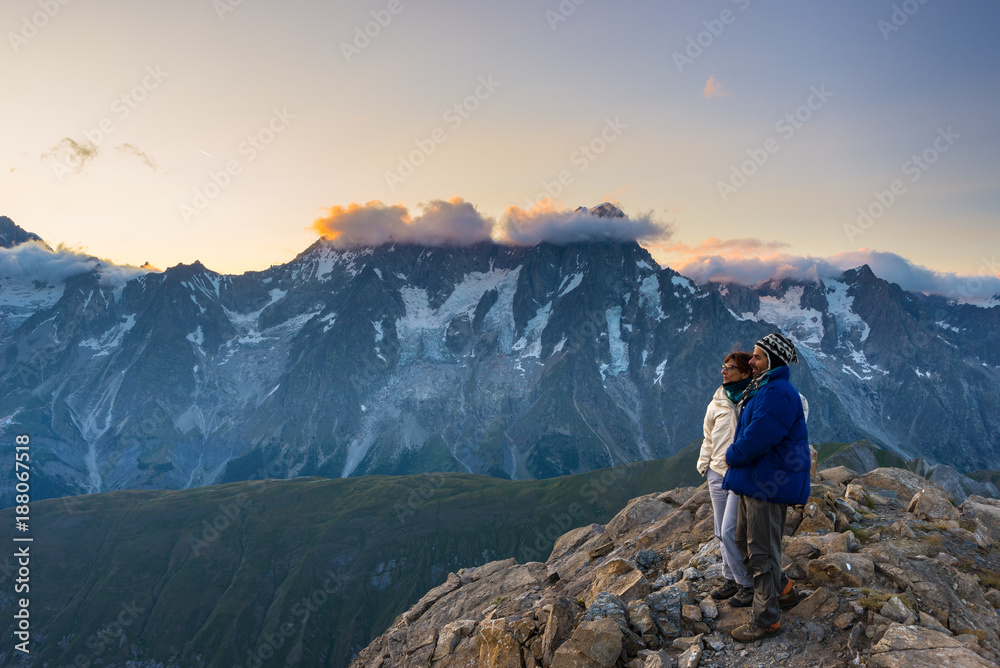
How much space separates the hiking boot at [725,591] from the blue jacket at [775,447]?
2925 millimetres

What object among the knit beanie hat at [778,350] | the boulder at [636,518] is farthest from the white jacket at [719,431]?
the boulder at [636,518]

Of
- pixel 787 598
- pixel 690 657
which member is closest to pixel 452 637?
pixel 690 657

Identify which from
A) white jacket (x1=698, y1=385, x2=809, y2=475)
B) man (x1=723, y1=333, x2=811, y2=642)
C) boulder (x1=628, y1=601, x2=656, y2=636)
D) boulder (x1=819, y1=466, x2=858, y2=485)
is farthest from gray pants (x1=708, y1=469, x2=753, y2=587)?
boulder (x1=819, y1=466, x2=858, y2=485)

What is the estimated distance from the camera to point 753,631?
34.8 ft

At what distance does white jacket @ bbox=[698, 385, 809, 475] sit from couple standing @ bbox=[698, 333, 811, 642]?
29 cm

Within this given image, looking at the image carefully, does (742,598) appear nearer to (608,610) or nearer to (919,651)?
(919,651)

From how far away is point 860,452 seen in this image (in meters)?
171

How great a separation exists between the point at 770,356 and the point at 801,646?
5.59 m

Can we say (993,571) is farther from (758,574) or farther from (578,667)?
(578,667)

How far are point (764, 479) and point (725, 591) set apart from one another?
3360mm

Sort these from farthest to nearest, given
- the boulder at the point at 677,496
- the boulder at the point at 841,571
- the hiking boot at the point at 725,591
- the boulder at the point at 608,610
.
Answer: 1. the boulder at the point at 677,496
2. the boulder at the point at 608,610
3. the hiking boot at the point at 725,591
4. the boulder at the point at 841,571

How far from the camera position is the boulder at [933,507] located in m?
17.5

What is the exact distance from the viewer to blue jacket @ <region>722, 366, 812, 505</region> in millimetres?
10180

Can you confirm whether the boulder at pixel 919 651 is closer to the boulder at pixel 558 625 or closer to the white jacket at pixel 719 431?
the white jacket at pixel 719 431
